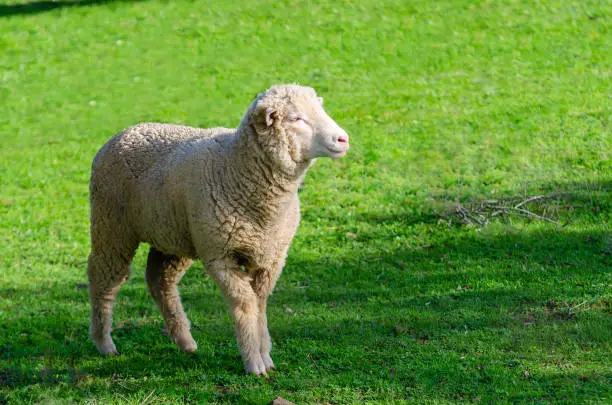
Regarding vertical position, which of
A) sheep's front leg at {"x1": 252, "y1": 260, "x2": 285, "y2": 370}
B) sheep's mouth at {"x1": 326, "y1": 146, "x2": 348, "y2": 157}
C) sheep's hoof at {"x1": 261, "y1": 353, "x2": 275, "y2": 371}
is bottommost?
sheep's hoof at {"x1": 261, "y1": 353, "x2": 275, "y2": 371}

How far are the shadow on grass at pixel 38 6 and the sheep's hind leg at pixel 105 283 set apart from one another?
17.2 metres

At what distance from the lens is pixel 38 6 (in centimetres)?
2369

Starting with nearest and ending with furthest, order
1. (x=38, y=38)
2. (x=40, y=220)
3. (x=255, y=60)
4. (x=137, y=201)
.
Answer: (x=137, y=201) → (x=40, y=220) → (x=255, y=60) → (x=38, y=38)

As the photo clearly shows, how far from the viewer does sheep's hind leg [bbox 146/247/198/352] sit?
7.58 m

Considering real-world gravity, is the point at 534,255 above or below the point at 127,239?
below

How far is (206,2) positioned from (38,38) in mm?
4180

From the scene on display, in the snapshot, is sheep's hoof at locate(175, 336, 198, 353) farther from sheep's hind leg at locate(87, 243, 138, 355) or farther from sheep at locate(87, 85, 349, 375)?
sheep's hind leg at locate(87, 243, 138, 355)

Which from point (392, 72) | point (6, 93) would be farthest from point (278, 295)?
point (6, 93)

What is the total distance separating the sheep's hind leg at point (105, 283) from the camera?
24.7ft

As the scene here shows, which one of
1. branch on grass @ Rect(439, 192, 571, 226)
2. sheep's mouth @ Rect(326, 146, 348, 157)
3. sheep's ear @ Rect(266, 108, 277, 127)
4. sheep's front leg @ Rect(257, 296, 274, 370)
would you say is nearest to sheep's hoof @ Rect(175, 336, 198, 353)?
sheep's front leg @ Rect(257, 296, 274, 370)

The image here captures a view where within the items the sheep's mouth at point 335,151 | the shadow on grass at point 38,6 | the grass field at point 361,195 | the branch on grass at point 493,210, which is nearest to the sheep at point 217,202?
the sheep's mouth at point 335,151

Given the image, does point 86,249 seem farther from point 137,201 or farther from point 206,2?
point 206,2

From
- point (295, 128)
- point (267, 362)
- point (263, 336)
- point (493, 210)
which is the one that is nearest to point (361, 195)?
point (493, 210)

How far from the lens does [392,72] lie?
17141 mm
